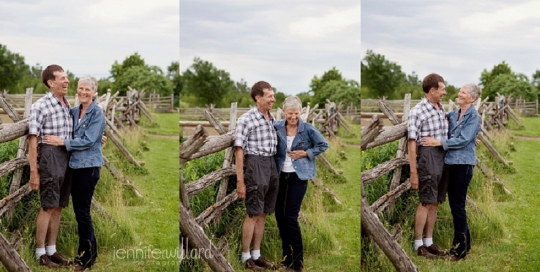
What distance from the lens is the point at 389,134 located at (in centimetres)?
617

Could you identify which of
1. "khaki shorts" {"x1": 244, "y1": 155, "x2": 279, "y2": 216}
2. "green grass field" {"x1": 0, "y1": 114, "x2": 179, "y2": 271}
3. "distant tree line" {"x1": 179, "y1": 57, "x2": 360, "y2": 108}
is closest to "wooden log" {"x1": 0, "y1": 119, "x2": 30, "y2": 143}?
"green grass field" {"x1": 0, "y1": 114, "x2": 179, "y2": 271}

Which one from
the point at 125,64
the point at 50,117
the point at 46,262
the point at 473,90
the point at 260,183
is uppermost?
the point at 125,64

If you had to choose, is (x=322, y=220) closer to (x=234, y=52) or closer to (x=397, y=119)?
(x=397, y=119)

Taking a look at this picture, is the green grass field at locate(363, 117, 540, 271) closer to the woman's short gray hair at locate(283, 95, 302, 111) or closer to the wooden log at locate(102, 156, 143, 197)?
the woman's short gray hair at locate(283, 95, 302, 111)

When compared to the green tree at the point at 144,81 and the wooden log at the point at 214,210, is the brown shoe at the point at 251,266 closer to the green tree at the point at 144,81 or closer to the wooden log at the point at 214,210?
the wooden log at the point at 214,210

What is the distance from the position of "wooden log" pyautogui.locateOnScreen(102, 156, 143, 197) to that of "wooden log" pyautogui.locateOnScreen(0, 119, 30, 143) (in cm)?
85

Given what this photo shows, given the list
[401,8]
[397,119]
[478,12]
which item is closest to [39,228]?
[397,119]

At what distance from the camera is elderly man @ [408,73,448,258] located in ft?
20.2

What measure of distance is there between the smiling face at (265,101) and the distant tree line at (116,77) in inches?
31.8

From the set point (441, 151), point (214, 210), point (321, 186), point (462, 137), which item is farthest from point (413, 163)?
point (214, 210)

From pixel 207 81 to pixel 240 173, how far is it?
37.4 inches

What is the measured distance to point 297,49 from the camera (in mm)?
6328

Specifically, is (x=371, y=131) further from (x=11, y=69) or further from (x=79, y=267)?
(x=11, y=69)

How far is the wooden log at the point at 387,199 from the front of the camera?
247 inches
